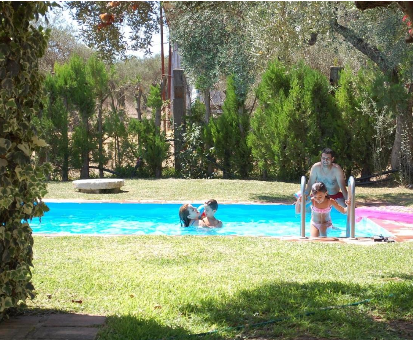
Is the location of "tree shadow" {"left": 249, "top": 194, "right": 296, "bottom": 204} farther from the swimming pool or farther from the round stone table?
the round stone table

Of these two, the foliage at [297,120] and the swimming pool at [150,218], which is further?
the foliage at [297,120]

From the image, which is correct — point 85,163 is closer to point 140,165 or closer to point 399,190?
point 140,165

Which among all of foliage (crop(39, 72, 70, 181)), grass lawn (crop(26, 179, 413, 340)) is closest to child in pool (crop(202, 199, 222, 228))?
grass lawn (crop(26, 179, 413, 340))

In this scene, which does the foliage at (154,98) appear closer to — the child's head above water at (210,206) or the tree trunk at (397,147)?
the tree trunk at (397,147)

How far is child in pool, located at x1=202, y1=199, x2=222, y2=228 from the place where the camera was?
425 inches

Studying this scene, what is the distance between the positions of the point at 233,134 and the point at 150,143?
2.38m

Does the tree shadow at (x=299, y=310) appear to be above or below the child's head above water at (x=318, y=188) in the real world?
below

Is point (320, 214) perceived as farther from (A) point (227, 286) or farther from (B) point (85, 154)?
(B) point (85, 154)

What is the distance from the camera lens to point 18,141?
4508 millimetres

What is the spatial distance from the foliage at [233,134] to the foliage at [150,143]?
1.50 m

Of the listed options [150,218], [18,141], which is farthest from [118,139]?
[18,141]

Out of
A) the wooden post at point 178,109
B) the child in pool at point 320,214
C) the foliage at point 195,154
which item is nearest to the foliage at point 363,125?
the foliage at point 195,154

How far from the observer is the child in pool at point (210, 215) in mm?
10797

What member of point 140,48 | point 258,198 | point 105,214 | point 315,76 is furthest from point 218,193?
point 140,48
